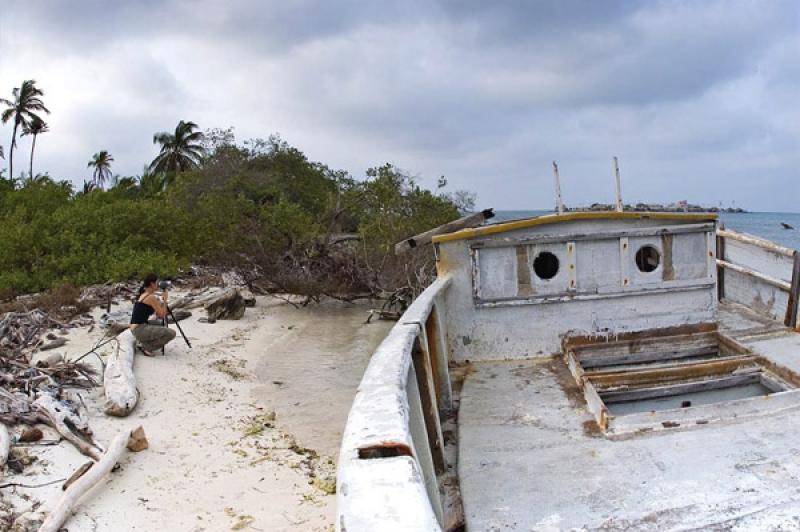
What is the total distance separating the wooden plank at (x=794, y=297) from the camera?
6.94 metres

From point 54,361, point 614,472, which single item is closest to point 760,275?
point 614,472

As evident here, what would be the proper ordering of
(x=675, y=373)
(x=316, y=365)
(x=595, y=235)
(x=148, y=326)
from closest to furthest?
1. (x=675, y=373)
2. (x=595, y=235)
3. (x=148, y=326)
4. (x=316, y=365)

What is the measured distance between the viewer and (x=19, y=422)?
6.84m

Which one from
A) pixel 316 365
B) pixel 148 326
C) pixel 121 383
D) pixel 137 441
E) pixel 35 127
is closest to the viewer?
pixel 137 441

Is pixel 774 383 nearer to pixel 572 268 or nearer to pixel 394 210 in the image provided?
pixel 572 268

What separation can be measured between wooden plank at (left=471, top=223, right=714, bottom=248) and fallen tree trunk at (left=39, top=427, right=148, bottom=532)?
4.11 metres

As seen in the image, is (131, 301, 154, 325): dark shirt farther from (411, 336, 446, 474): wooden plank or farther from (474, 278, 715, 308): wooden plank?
(411, 336, 446, 474): wooden plank

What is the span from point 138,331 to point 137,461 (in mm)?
4241

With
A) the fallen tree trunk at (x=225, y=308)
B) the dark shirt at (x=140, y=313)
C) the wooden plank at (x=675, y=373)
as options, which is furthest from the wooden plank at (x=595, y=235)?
the fallen tree trunk at (x=225, y=308)

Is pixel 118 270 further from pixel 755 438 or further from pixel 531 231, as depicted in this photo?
pixel 755 438

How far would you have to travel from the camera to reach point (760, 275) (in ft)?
26.2

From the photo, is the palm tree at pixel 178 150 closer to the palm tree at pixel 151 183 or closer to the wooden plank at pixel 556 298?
the palm tree at pixel 151 183

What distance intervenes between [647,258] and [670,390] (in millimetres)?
2094

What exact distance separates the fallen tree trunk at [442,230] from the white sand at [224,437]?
2.62 metres
